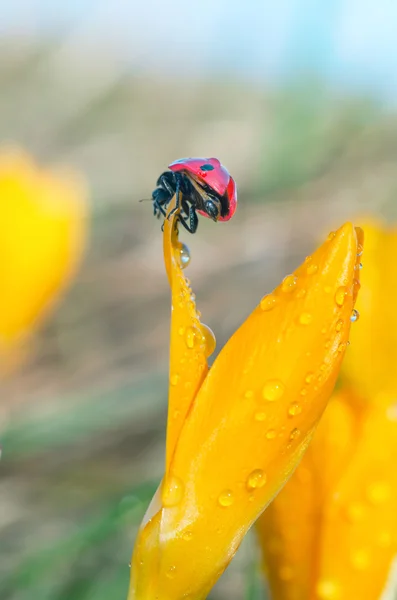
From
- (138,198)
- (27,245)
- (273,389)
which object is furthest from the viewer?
(138,198)

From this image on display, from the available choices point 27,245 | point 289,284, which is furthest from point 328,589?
point 27,245

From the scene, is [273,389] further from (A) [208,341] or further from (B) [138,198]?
(B) [138,198]

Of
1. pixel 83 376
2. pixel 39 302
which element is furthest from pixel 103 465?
pixel 39 302

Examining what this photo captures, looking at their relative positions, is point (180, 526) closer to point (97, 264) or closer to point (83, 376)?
point (83, 376)

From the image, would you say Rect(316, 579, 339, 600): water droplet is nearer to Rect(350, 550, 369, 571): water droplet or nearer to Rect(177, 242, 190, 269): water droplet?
Rect(350, 550, 369, 571): water droplet

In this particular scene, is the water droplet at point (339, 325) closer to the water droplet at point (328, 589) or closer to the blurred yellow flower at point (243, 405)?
the blurred yellow flower at point (243, 405)

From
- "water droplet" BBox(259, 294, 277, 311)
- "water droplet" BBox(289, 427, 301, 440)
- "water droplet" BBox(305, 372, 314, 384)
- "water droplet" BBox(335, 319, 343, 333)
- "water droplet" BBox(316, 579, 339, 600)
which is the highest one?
"water droplet" BBox(259, 294, 277, 311)

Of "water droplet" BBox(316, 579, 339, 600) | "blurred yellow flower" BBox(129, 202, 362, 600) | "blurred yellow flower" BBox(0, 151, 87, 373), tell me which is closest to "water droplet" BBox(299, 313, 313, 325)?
"blurred yellow flower" BBox(129, 202, 362, 600)
